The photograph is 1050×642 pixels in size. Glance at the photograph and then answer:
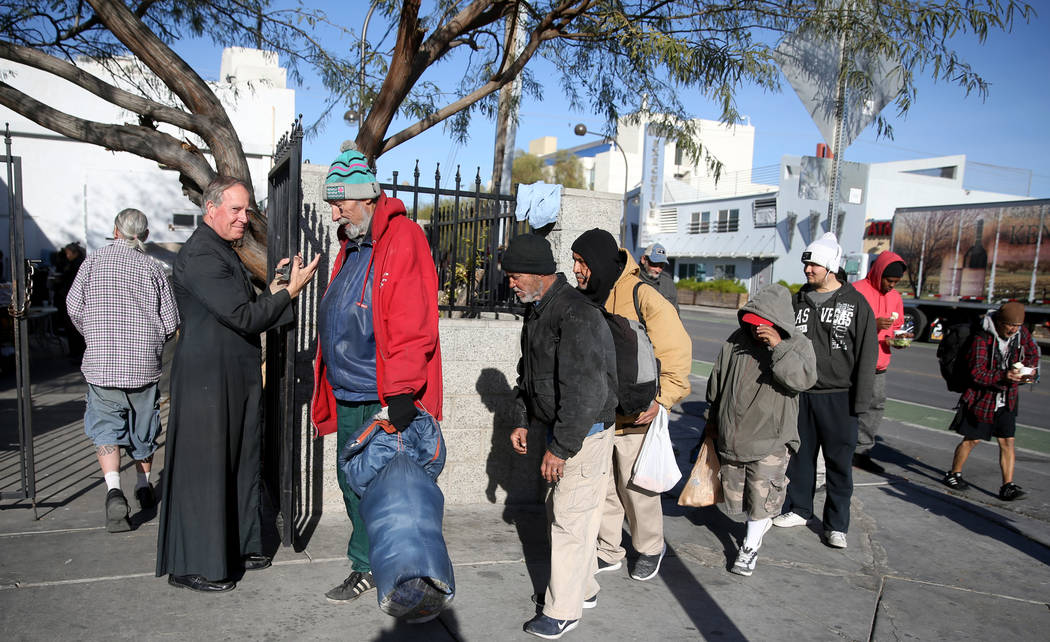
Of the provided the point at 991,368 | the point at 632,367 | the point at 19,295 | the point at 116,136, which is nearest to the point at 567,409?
the point at 632,367

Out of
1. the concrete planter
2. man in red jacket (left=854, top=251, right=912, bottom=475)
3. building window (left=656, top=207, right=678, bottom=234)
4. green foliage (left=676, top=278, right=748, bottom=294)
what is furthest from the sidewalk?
building window (left=656, top=207, right=678, bottom=234)

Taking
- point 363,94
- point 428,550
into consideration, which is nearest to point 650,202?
point 363,94

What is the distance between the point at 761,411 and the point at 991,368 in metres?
2.99

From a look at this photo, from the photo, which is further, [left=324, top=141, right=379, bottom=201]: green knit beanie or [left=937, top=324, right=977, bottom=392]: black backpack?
[left=937, top=324, right=977, bottom=392]: black backpack

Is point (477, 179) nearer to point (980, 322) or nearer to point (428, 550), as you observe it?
point (428, 550)

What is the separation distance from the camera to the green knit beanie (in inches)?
133

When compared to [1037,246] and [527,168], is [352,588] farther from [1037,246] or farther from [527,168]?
[527,168]

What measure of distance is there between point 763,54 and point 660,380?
12.9 ft

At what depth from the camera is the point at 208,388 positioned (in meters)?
3.52

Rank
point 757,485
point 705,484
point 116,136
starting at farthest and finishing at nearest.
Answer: point 116,136, point 705,484, point 757,485

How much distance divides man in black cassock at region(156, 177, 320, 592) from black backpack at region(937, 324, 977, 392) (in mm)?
5444

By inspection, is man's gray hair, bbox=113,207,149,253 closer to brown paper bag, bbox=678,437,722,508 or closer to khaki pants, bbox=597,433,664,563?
khaki pants, bbox=597,433,664,563

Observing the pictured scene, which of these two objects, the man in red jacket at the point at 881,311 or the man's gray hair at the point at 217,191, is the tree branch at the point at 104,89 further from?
the man in red jacket at the point at 881,311

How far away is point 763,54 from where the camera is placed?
653cm
